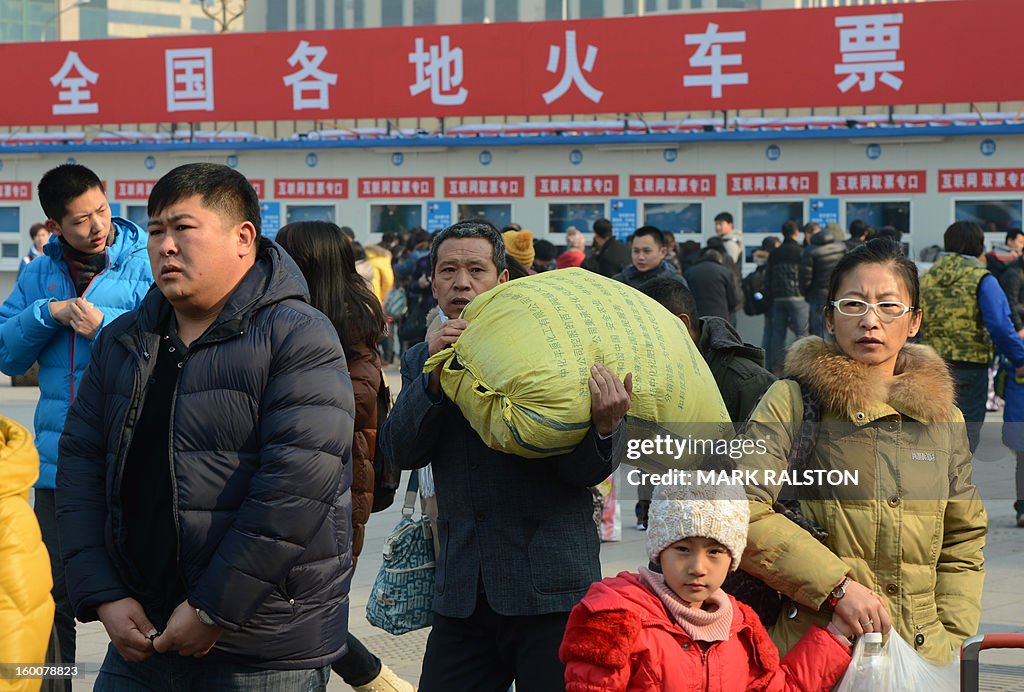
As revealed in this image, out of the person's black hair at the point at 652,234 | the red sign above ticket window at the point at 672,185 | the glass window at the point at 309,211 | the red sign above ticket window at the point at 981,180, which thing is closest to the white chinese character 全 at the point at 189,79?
the glass window at the point at 309,211

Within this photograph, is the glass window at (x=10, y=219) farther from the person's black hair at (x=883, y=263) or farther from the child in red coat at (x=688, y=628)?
the child in red coat at (x=688, y=628)

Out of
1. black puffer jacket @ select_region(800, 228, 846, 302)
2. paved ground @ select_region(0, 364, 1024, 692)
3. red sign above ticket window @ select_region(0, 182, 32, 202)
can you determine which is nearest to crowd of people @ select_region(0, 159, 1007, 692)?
paved ground @ select_region(0, 364, 1024, 692)

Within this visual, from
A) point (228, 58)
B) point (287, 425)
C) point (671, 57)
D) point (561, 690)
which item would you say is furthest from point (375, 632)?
point (228, 58)

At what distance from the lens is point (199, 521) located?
3266mm

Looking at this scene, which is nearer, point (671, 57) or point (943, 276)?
point (943, 276)

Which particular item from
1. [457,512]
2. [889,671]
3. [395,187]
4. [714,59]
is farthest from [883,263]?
[395,187]

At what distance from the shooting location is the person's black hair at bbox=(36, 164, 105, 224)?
16.0ft

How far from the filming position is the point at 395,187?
23.0 metres

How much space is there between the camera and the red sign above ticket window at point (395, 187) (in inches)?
896

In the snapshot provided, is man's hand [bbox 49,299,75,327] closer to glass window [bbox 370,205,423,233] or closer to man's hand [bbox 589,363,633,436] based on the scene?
man's hand [bbox 589,363,633,436]

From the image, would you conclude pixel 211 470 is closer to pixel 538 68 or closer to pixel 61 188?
pixel 61 188

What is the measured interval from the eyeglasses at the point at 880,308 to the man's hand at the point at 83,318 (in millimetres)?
2572

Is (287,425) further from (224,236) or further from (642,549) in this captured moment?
(642,549)

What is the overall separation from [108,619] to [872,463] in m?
1.81
